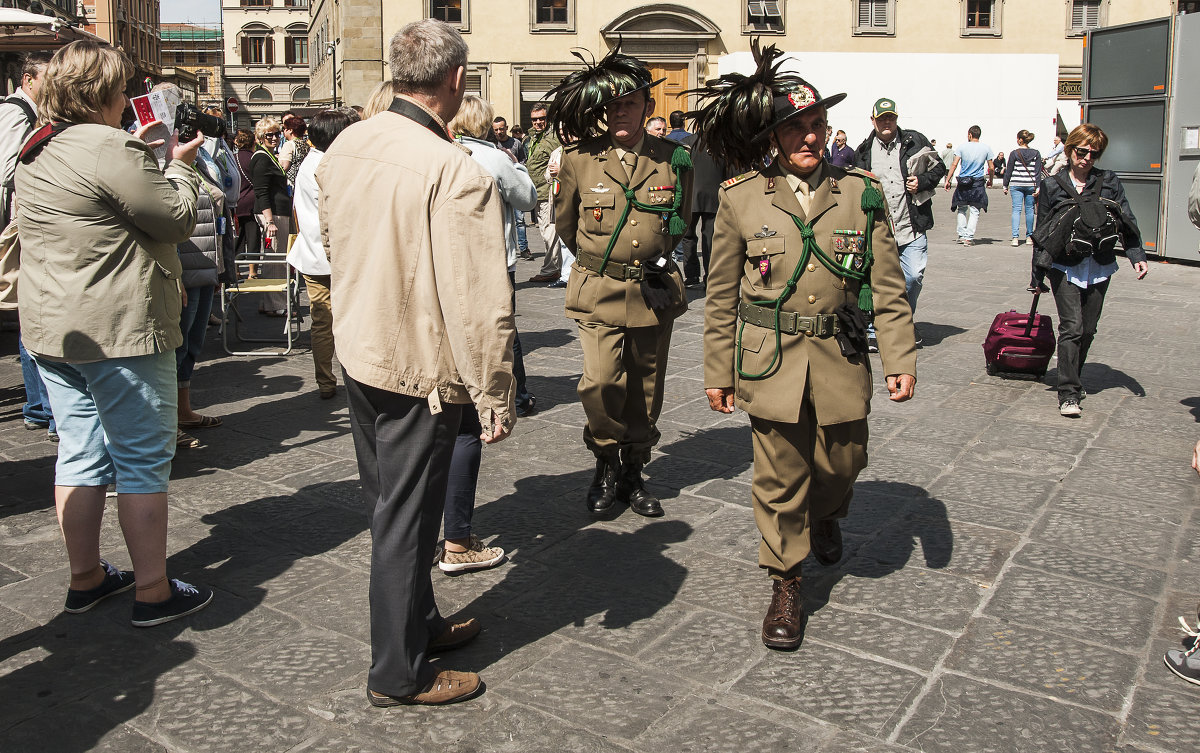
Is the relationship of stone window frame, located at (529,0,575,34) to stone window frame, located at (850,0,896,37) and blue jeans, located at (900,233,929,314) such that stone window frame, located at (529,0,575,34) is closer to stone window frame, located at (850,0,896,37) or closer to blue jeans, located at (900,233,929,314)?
stone window frame, located at (850,0,896,37)

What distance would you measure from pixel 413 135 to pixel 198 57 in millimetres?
112565

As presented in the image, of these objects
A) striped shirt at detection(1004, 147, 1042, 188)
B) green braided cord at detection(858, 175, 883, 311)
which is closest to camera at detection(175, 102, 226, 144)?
green braided cord at detection(858, 175, 883, 311)

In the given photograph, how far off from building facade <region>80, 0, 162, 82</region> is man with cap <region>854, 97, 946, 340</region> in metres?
56.6

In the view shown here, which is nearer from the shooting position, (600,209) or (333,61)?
(600,209)

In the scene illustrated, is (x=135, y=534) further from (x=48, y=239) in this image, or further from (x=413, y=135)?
(x=413, y=135)

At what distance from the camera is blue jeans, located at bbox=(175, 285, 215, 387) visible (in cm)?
607

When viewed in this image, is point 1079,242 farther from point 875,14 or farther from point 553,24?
point 875,14

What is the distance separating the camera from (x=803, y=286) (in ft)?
12.1

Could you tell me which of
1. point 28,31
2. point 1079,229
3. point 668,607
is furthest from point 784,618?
point 28,31

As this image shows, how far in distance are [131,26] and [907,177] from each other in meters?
83.8

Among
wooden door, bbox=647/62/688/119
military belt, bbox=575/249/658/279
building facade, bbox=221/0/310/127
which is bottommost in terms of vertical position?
military belt, bbox=575/249/658/279

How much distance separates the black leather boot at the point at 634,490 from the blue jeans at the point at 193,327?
263 cm

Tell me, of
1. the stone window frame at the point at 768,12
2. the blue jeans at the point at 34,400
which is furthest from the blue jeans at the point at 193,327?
the stone window frame at the point at 768,12

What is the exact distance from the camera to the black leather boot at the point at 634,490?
191 inches
